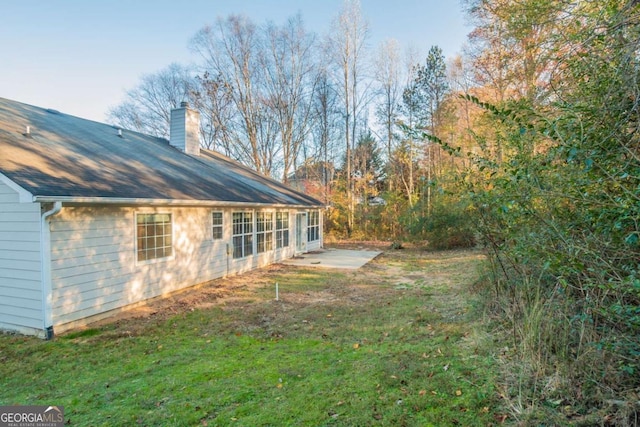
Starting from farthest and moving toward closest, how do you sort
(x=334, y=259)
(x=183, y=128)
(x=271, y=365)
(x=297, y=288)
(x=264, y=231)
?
(x=334, y=259) < (x=183, y=128) < (x=264, y=231) < (x=297, y=288) < (x=271, y=365)

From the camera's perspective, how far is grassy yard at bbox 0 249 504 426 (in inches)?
114

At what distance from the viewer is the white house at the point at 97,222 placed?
17.4ft

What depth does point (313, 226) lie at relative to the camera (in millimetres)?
16172

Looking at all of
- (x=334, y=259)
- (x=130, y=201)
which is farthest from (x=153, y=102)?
(x=130, y=201)

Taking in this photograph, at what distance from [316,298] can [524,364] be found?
4743mm

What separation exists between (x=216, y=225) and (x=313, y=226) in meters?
7.37

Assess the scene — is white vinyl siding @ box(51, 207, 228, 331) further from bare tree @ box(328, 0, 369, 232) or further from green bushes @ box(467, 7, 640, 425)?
bare tree @ box(328, 0, 369, 232)

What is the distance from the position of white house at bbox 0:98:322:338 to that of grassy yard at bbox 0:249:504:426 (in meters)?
Answer: 0.59

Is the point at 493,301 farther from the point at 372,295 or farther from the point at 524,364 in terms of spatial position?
the point at 372,295

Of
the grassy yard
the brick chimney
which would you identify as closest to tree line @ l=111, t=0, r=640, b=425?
the grassy yard

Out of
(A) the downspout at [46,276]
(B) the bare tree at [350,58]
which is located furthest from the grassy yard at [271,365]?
(B) the bare tree at [350,58]

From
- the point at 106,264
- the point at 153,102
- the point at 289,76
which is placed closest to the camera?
the point at 106,264

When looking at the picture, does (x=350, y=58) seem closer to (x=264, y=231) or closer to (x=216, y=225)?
(x=264, y=231)

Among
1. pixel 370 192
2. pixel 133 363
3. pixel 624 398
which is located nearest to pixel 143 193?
pixel 133 363
